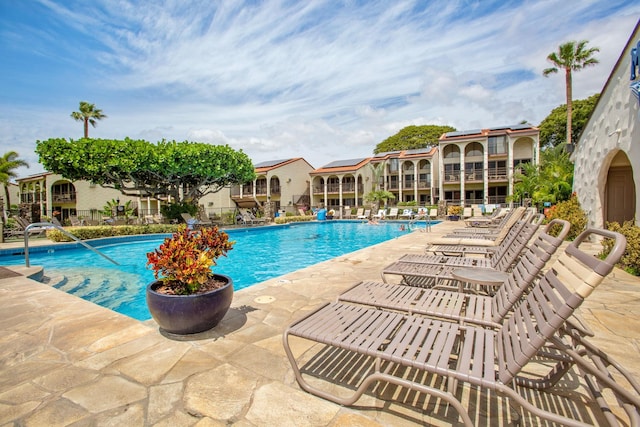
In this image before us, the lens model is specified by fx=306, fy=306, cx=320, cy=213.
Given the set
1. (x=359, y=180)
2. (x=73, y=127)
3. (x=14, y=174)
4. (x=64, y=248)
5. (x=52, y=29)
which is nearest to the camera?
(x=52, y=29)

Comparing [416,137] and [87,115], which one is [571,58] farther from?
[87,115]

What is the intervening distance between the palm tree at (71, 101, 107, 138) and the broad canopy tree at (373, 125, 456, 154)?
38.1m

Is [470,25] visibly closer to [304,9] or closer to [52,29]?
[304,9]

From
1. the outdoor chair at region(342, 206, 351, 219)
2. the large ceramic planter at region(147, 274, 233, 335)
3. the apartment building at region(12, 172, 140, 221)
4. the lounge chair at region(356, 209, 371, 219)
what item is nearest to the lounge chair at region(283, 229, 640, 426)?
the large ceramic planter at region(147, 274, 233, 335)

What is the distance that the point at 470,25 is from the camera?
9797 millimetres

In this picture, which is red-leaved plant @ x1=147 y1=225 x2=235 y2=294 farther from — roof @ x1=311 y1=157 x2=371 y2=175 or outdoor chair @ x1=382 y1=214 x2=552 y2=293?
roof @ x1=311 y1=157 x2=371 y2=175

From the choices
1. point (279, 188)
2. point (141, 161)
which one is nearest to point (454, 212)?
point (279, 188)

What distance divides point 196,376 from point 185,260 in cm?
107

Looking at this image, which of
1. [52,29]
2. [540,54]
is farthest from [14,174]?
[540,54]

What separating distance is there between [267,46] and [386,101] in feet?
66.5

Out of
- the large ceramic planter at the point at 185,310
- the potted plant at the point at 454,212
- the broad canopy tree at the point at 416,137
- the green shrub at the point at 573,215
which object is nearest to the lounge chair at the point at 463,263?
the large ceramic planter at the point at 185,310

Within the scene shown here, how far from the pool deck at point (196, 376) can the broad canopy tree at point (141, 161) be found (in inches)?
608

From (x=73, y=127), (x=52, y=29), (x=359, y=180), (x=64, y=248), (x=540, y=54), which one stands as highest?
(x=540, y=54)

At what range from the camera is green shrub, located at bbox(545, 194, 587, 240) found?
8.52m
